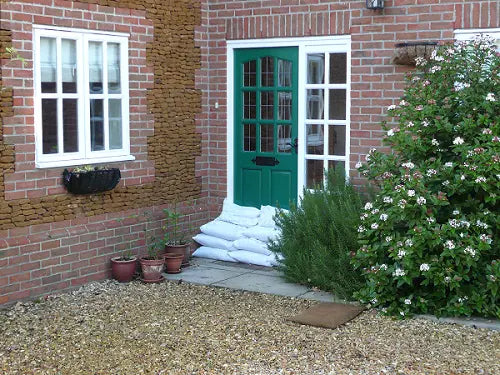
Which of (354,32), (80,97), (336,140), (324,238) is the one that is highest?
(354,32)

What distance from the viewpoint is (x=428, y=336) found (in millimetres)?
6059

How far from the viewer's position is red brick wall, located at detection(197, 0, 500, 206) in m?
7.83

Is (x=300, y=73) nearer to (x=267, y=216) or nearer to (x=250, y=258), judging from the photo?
(x=267, y=216)

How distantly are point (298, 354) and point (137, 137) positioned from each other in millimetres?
3611

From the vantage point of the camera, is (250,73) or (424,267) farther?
(250,73)

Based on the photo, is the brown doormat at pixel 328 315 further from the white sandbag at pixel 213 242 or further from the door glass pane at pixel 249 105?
the door glass pane at pixel 249 105

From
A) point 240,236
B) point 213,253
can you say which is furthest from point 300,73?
point 213,253

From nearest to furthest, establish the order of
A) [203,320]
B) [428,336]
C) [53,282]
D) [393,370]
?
1. [393,370]
2. [428,336]
3. [203,320]
4. [53,282]

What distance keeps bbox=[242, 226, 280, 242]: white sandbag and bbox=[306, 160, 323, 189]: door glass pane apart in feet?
2.22

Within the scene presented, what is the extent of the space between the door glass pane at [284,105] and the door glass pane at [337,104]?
0.53 meters

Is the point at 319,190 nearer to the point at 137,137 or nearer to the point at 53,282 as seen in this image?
the point at 137,137

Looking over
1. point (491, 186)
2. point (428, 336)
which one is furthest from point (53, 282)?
point (491, 186)

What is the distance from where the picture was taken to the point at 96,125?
7.94 meters

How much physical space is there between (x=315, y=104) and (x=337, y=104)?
0.28 meters
